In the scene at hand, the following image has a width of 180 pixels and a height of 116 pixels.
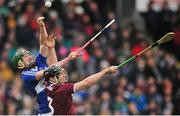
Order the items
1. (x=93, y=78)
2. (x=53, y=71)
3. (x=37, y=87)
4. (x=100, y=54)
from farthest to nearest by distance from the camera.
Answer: (x=100, y=54) < (x=37, y=87) < (x=53, y=71) < (x=93, y=78)

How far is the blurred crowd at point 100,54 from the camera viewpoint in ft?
65.7

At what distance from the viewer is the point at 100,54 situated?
21.3 metres

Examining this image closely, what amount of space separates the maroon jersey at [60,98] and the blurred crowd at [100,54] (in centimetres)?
631

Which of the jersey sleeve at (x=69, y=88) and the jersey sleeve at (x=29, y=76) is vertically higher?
the jersey sleeve at (x=29, y=76)

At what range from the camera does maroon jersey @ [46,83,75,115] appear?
1296 centimetres

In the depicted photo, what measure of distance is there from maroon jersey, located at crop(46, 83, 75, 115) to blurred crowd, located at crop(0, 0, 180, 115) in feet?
20.7

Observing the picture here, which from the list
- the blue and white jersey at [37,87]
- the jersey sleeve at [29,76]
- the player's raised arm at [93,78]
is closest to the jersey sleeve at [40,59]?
the blue and white jersey at [37,87]

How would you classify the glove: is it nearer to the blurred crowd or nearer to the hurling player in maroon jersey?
the hurling player in maroon jersey

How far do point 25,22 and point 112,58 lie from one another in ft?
7.75

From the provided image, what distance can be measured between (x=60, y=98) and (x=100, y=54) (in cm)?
834

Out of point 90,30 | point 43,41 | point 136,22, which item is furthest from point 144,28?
point 43,41

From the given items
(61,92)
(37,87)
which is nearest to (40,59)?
(37,87)

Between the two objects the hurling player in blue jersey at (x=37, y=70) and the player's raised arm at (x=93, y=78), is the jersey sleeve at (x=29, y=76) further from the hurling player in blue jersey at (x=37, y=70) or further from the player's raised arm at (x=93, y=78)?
the player's raised arm at (x=93, y=78)

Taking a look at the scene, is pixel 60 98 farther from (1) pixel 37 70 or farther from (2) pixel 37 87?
(1) pixel 37 70
